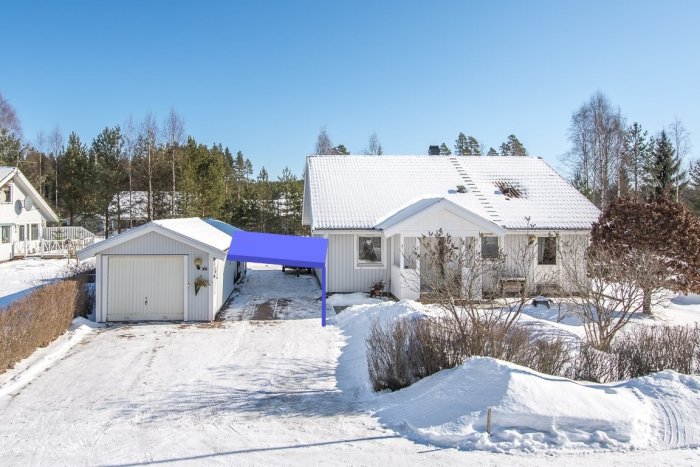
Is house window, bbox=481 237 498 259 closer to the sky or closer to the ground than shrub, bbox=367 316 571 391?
closer to the sky

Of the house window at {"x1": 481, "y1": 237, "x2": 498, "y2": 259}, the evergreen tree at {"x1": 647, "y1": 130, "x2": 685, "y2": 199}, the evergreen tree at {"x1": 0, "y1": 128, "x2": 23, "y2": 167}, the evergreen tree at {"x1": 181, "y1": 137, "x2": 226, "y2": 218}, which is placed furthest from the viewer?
the evergreen tree at {"x1": 0, "y1": 128, "x2": 23, "y2": 167}

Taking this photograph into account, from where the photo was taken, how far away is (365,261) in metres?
18.5

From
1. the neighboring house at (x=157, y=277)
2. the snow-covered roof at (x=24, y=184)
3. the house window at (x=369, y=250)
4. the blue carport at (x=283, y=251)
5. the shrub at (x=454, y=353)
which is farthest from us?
the snow-covered roof at (x=24, y=184)

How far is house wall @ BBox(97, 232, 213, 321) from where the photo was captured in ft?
45.6

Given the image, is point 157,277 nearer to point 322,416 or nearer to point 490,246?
point 322,416

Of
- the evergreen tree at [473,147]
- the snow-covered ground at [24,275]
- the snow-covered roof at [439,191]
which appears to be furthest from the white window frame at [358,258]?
the evergreen tree at [473,147]

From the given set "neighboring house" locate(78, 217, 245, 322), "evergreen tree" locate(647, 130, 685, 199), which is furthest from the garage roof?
"evergreen tree" locate(647, 130, 685, 199)

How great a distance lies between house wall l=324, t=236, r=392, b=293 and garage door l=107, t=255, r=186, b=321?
579 centimetres

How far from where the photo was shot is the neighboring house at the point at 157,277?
1388 centimetres

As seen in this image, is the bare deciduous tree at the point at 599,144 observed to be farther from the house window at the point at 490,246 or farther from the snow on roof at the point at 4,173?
the snow on roof at the point at 4,173

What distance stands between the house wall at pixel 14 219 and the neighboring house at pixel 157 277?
749 inches

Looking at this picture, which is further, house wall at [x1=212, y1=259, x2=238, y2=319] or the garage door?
house wall at [x1=212, y1=259, x2=238, y2=319]

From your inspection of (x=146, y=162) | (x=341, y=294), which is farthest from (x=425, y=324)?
(x=146, y=162)

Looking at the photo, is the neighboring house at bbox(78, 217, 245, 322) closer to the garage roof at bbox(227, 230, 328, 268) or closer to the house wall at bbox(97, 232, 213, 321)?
the house wall at bbox(97, 232, 213, 321)
